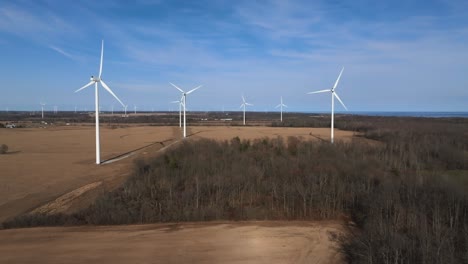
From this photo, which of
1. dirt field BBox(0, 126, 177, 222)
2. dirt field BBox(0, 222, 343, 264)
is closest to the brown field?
dirt field BBox(0, 222, 343, 264)

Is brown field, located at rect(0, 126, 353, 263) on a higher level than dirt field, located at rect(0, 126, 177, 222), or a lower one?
lower

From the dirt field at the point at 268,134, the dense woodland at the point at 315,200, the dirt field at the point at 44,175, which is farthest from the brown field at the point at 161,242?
the dirt field at the point at 268,134

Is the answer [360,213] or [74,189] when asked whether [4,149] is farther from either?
[360,213]

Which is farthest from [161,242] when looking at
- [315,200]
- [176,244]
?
[315,200]

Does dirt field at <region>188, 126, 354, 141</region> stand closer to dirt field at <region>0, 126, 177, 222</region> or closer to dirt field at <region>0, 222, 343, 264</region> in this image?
dirt field at <region>0, 126, 177, 222</region>

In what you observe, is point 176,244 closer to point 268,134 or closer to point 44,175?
point 44,175

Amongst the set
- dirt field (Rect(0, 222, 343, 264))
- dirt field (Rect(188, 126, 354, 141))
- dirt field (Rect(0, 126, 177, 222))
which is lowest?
dirt field (Rect(0, 222, 343, 264))

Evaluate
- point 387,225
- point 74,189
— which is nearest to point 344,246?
point 387,225
